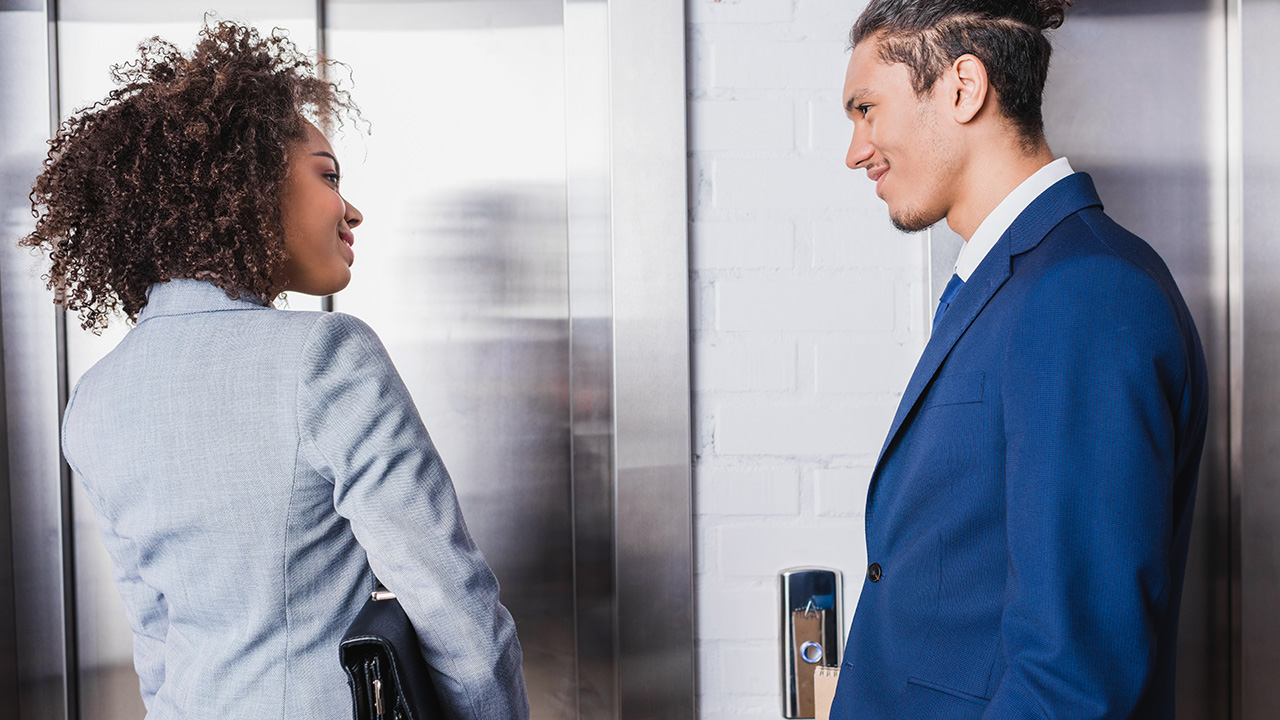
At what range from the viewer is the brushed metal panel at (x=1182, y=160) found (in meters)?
1.50

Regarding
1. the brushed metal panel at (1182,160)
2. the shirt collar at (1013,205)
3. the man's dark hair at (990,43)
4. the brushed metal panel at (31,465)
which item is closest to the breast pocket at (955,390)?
the shirt collar at (1013,205)

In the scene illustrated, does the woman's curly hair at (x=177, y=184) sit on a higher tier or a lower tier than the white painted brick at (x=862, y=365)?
higher

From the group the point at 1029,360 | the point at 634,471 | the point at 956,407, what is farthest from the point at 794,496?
the point at 1029,360

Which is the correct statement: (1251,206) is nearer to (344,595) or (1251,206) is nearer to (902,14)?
(902,14)

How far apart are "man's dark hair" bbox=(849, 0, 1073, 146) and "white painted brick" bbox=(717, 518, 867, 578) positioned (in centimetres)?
77

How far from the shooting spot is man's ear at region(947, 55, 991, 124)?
35.6 inches

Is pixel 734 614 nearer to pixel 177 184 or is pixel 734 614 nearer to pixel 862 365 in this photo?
pixel 862 365

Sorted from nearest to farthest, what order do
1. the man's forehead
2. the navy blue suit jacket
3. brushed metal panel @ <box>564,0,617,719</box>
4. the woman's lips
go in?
the navy blue suit jacket
the man's forehead
the woman's lips
brushed metal panel @ <box>564,0,617,719</box>

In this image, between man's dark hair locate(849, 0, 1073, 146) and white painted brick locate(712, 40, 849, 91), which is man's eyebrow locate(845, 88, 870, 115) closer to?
man's dark hair locate(849, 0, 1073, 146)

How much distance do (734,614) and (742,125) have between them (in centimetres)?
85

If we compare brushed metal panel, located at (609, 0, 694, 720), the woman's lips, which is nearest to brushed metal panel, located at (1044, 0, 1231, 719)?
brushed metal panel, located at (609, 0, 694, 720)

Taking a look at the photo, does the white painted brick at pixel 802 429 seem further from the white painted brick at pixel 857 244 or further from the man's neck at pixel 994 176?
the man's neck at pixel 994 176

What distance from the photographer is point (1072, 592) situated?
657 millimetres

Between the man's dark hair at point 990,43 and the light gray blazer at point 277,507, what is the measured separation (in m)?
0.70
